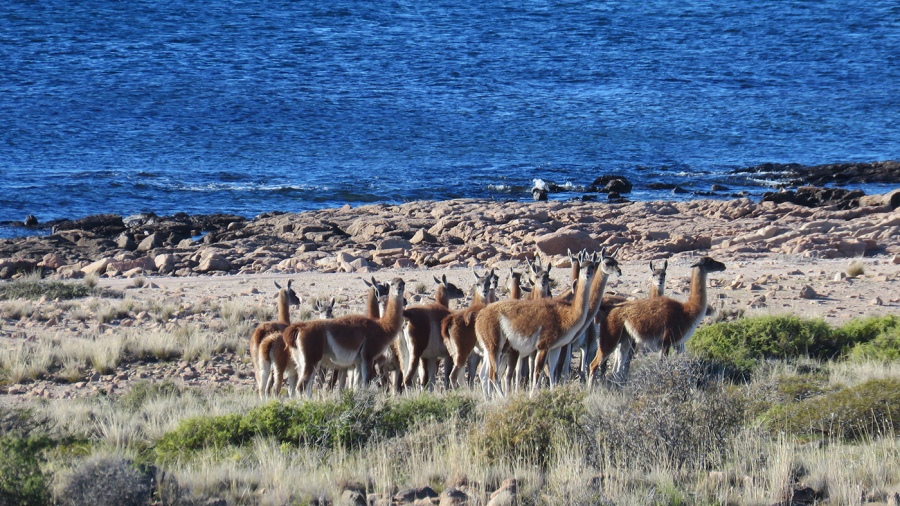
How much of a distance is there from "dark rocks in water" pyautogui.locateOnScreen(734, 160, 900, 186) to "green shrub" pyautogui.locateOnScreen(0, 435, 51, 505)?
42.8 metres

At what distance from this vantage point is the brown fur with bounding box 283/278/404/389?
41.4 feet

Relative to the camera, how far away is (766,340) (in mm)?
15281

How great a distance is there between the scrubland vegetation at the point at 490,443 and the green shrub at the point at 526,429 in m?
0.01

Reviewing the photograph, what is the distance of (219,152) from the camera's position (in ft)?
191

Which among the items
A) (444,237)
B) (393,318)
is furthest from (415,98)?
(393,318)

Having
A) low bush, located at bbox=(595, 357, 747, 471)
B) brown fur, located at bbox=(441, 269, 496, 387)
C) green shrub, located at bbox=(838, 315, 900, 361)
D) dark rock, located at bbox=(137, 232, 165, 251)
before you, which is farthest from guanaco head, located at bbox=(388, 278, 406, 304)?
dark rock, located at bbox=(137, 232, 165, 251)

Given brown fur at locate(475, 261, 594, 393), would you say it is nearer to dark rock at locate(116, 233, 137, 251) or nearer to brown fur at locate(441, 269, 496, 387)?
brown fur at locate(441, 269, 496, 387)

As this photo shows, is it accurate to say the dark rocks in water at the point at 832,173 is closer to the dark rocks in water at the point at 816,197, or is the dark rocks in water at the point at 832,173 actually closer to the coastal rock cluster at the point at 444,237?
the dark rocks in water at the point at 816,197

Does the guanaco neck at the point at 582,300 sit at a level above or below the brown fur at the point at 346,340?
above

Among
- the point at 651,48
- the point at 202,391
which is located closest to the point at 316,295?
the point at 202,391

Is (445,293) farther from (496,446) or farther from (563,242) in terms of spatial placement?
(563,242)

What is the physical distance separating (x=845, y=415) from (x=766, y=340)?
16.2ft

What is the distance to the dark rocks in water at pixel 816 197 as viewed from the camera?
37.5 meters

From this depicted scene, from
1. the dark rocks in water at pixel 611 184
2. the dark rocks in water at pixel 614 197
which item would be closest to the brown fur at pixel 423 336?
the dark rocks in water at pixel 614 197
